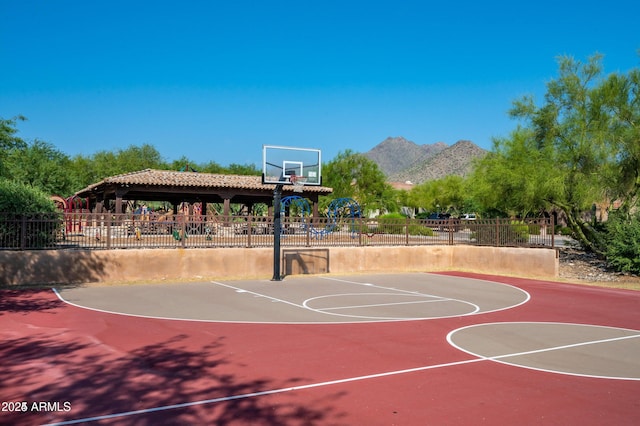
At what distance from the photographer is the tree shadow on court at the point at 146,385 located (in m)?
5.36

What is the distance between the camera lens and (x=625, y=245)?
20250 mm

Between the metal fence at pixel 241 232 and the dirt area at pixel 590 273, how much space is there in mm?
2001

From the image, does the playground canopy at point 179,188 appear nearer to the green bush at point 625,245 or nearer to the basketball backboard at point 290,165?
the basketball backboard at point 290,165

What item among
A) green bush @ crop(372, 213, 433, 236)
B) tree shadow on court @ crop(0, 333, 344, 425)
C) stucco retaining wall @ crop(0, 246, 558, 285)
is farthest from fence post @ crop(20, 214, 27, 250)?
green bush @ crop(372, 213, 433, 236)

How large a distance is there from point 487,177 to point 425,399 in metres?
23.6

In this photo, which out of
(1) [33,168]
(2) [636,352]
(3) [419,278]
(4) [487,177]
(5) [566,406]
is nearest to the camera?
(5) [566,406]

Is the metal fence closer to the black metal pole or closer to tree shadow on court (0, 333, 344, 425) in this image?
the black metal pole

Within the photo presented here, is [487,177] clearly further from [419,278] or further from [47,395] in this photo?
[47,395]

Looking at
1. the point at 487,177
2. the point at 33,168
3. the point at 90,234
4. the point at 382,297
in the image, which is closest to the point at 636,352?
the point at 382,297

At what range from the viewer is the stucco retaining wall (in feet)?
53.4

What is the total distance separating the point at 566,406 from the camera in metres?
5.83

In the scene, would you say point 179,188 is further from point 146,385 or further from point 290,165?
point 146,385

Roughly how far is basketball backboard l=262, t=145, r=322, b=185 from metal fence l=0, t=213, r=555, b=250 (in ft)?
5.57

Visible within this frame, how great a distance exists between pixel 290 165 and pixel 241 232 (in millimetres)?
3481
